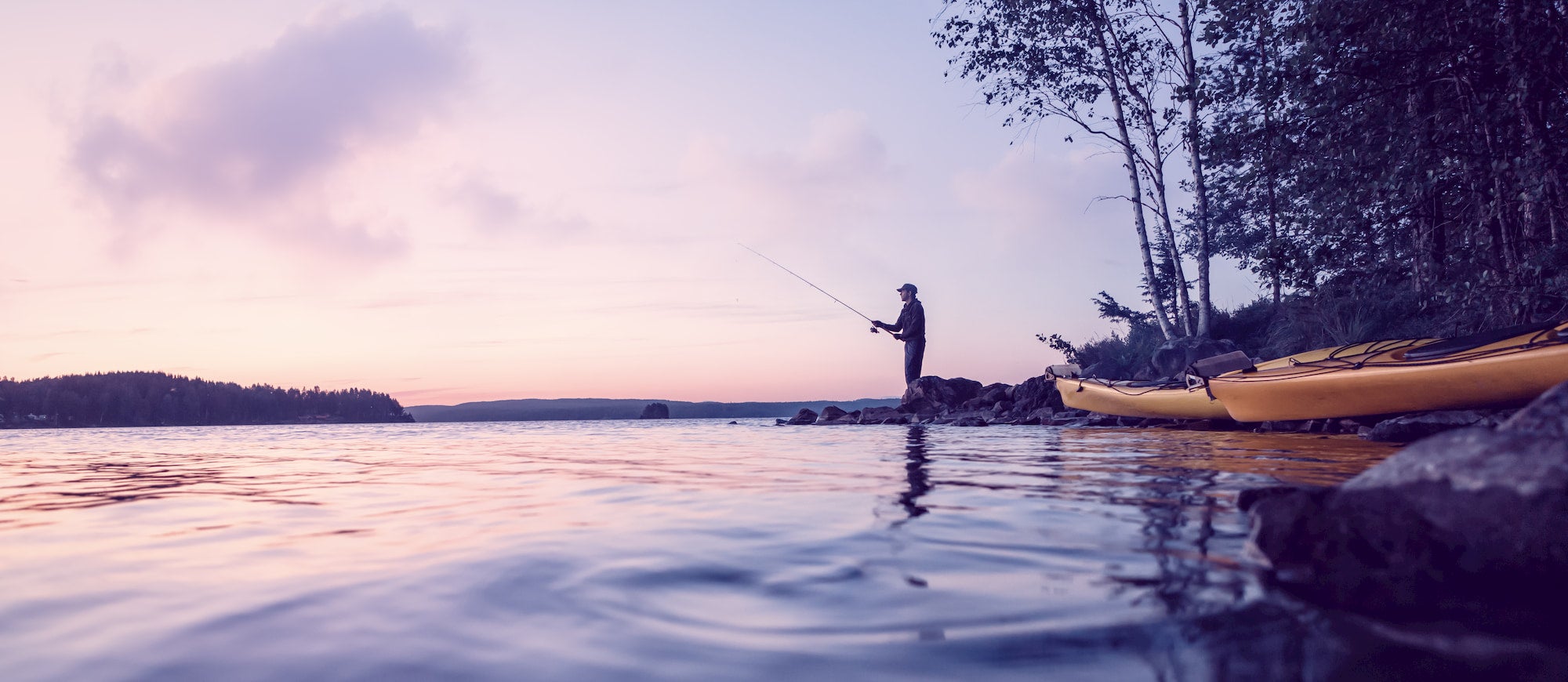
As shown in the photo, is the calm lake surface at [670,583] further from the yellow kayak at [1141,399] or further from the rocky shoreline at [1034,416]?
the yellow kayak at [1141,399]

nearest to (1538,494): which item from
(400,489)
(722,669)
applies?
(722,669)

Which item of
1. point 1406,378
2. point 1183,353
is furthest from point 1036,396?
point 1406,378

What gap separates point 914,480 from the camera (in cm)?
545

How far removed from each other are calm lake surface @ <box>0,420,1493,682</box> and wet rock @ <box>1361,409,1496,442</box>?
2.34m

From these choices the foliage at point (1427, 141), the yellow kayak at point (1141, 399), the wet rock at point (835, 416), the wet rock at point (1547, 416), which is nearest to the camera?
the wet rock at point (1547, 416)

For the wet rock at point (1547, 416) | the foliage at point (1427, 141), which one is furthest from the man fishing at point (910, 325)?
the wet rock at point (1547, 416)

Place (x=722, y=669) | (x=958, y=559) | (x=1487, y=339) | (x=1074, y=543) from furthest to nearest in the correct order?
(x=1487, y=339)
(x=1074, y=543)
(x=958, y=559)
(x=722, y=669)

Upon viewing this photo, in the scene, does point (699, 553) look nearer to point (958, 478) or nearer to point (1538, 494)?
point (1538, 494)

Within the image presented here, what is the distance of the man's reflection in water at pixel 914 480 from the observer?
3.90m

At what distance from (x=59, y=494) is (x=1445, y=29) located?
554 inches

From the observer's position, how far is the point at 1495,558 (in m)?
1.92

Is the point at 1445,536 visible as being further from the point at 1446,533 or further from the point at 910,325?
the point at 910,325

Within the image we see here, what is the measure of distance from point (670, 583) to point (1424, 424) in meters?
7.65

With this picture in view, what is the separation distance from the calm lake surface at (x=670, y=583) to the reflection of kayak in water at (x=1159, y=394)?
4.58 metres
